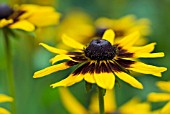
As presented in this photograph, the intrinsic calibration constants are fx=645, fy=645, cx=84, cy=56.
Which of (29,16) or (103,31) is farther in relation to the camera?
(103,31)

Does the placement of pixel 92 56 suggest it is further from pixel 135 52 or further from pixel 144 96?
pixel 144 96

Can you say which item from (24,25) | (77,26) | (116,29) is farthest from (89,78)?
(77,26)

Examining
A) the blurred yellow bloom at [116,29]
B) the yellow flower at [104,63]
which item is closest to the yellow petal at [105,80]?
the yellow flower at [104,63]

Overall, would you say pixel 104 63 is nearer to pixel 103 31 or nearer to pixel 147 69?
pixel 147 69

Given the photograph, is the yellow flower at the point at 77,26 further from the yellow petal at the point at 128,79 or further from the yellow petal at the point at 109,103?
the yellow petal at the point at 128,79

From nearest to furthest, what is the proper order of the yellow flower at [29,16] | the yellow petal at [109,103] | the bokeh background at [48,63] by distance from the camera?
the yellow flower at [29,16], the yellow petal at [109,103], the bokeh background at [48,63]

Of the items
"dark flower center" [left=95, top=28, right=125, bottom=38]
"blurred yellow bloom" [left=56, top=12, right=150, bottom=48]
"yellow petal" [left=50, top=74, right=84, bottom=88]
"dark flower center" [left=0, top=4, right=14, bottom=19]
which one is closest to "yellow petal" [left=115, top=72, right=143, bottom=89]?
"yellow petal" [left=50, top=74, right=84, bottom=88]

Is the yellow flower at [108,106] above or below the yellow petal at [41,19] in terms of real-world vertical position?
below
